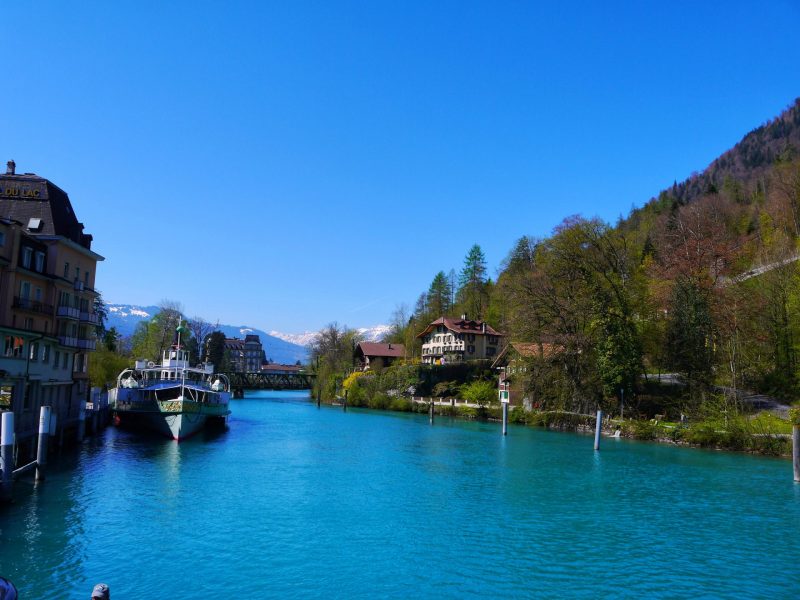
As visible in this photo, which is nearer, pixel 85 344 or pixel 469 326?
pixel 85 344

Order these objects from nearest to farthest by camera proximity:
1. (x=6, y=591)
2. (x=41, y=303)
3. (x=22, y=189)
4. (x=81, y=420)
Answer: (x=6, y=591) → (x=41, y=303) → (x=22, y=189) → (x=81, y=420)

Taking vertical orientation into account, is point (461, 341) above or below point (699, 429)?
above

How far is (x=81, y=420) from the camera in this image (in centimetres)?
4266

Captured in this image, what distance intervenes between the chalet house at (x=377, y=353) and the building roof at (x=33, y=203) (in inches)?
2857

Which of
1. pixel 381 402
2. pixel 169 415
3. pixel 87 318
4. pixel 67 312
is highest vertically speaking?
pixel 67 312

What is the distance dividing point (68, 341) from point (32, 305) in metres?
4.39

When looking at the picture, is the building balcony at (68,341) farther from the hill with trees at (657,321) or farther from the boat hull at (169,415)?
the hill with trees at (657,321)

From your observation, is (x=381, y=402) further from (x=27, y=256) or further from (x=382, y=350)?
(x=27, y=256)

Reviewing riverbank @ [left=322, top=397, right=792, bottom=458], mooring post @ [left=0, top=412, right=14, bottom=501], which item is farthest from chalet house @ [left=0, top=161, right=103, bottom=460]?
riverbank @ [left=322, top=397, right=792, bottom=458]

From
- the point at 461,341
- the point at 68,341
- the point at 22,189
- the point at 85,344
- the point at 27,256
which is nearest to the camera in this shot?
the point at 27,256

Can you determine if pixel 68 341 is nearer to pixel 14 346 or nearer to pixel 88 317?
pixel 88 317

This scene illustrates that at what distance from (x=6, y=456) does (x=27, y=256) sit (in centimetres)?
1918

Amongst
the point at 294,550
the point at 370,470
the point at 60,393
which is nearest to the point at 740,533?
the point at 294,550

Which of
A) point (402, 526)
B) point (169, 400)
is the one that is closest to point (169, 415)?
point (169, 400)
